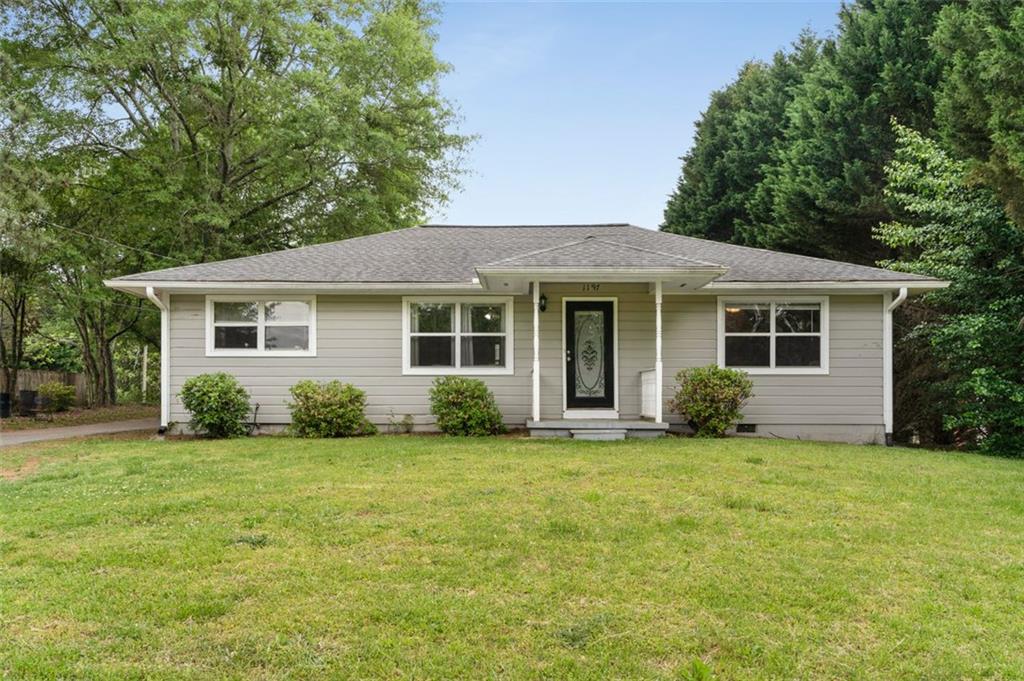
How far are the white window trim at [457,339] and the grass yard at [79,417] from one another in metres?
8.94

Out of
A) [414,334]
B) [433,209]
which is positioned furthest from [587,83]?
[414,334]

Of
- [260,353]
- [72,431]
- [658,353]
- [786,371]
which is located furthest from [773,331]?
[72,431]

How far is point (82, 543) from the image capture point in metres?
4.18

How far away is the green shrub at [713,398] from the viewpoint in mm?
9406

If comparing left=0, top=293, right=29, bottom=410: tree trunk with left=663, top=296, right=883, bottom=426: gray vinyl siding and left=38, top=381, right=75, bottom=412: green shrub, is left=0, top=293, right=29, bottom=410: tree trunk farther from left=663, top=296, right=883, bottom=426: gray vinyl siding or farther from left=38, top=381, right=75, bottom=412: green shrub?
left=663, top=296, right=883, bottom=426: gray vinyl siding

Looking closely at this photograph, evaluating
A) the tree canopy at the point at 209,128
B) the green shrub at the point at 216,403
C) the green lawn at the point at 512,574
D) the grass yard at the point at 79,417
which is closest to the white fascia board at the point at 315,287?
the green shrub at the point at 216,403

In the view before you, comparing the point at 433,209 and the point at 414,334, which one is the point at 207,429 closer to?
the point at 414,334

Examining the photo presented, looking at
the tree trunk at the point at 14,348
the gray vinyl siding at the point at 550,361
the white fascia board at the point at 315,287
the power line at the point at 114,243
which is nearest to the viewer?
the white fascia board at the point at 315,287

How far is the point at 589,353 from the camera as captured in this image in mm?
10547

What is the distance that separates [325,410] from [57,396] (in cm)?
1114

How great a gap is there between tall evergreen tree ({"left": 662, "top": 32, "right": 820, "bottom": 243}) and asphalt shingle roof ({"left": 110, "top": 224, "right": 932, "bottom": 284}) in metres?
8.21

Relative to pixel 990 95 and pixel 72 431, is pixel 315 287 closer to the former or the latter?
pixel 72 431

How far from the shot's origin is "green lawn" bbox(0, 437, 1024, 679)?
2705 millimetres

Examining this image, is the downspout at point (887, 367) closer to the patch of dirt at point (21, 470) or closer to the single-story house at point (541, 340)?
the single-story house at point (541, 340)
